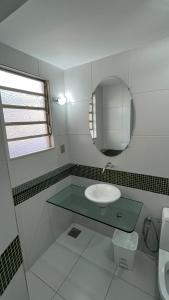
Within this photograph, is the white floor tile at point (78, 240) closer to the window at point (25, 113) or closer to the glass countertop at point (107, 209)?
the glass countertop at point (107, 209)

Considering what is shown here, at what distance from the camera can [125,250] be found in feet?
5.12

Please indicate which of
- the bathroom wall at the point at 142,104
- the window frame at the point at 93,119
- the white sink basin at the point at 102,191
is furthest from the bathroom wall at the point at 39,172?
the white sink basin at the point at 102,191

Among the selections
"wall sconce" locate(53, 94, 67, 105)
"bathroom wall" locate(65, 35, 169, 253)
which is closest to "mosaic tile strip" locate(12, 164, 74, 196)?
"bathroom wall" locate(65, 35, 169, 253)

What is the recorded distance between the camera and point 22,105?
1.51 metres

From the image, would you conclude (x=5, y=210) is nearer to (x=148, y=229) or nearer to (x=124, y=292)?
(x=124, y=292)

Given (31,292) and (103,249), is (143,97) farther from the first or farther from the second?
(31,292)

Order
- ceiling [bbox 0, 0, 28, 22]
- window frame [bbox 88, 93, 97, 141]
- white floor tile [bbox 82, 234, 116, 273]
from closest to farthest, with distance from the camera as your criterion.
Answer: ceiling [bbox 0, 0, 28, 22] < white floor tile [bbox 82, 234, 116, 273] < window frame [bbox 88, 93, 97, 141]

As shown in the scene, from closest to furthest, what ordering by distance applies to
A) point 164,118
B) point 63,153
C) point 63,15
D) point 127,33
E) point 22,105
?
1. point 63,15
2. point 127,33
3. point 164,118
4. point 22,105
5. point 63,153

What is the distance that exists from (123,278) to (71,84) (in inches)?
89.5

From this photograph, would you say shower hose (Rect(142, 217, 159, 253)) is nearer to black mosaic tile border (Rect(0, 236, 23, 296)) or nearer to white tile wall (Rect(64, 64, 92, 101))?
black mosaic tile border (Rect(0, 236, 23, 296))

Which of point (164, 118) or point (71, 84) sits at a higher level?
point (71, 84)

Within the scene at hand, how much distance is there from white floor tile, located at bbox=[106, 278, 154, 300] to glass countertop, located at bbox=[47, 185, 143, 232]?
2.10 ft

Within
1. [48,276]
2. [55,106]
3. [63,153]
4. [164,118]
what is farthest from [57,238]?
[164,118]

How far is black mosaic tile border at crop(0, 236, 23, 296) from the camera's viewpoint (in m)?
0.75
